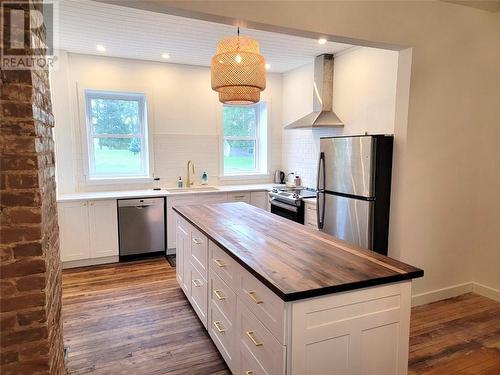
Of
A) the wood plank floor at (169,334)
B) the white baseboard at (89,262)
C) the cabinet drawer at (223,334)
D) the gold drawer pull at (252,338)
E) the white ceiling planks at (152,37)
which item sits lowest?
the wood plank floor at (169,334)

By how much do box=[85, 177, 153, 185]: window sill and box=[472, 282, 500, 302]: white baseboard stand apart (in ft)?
13.9

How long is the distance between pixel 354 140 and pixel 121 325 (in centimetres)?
270

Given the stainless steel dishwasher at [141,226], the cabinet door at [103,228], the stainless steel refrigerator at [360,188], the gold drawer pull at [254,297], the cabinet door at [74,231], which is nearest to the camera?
the gold drawer pull at [254,297]

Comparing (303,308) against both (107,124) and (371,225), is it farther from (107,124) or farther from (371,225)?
(107,124)

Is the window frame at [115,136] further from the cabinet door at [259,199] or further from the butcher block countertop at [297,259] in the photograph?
the butcher block countertop at [297,259]

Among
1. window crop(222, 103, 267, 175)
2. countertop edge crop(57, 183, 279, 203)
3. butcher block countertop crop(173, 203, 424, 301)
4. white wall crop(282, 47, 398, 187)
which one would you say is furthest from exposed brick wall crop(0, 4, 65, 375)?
window crop(222, 103, 267, 175)

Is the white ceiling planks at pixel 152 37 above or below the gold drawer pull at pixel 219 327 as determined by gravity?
above

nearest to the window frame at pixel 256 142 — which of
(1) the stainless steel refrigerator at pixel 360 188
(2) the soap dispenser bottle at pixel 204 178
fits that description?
(2) the soap dispenser bottle at pixel 204 178

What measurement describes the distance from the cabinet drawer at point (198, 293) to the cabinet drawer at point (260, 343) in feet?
2.37

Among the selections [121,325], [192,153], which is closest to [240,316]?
[121,325]

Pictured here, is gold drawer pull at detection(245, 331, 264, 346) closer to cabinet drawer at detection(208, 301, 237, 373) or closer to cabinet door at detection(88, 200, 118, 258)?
cabinet drawer at detection(208, 301, 237, 373)

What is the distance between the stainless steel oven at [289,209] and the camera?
14.0 ft

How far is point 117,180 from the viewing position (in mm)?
4762

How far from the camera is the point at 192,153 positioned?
5172 mm
